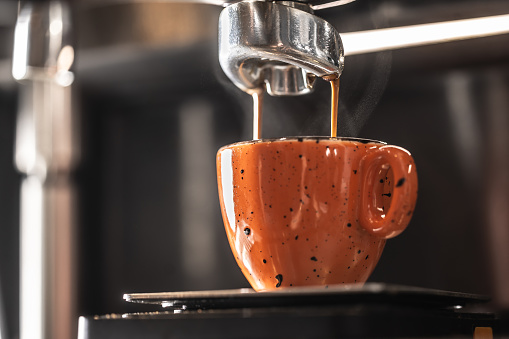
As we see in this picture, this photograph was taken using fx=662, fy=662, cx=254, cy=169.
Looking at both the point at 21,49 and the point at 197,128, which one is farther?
the point at 197,128

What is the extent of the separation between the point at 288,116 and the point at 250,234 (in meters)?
0.19

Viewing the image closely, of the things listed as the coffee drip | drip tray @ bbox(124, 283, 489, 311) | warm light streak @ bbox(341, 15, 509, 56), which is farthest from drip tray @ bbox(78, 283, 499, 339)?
warm light streak @ bbox(341, 15, 509, 56)

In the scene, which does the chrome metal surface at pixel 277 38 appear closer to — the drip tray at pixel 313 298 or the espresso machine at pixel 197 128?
the espresso machine at pixel 197 128

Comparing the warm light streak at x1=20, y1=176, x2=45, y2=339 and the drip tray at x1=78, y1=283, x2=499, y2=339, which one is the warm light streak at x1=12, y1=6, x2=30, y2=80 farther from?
the drip tray at x1=78, y1=283, x2=499, y2=339

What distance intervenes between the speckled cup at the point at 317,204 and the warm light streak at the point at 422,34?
193 mm

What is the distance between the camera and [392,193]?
1.22 ft

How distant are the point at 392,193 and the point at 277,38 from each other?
0.36 feet

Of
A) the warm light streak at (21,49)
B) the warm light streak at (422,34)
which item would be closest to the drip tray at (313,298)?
the warm light streak at (422,34)

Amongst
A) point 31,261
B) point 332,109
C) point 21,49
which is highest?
point 21,49

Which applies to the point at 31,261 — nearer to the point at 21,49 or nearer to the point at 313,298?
the point at 21,49

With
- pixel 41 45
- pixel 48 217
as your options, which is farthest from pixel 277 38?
pixel 48 217

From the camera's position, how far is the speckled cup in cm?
36

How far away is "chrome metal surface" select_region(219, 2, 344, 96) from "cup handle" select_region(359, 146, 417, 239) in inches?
2.8

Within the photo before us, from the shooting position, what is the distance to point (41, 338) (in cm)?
90
